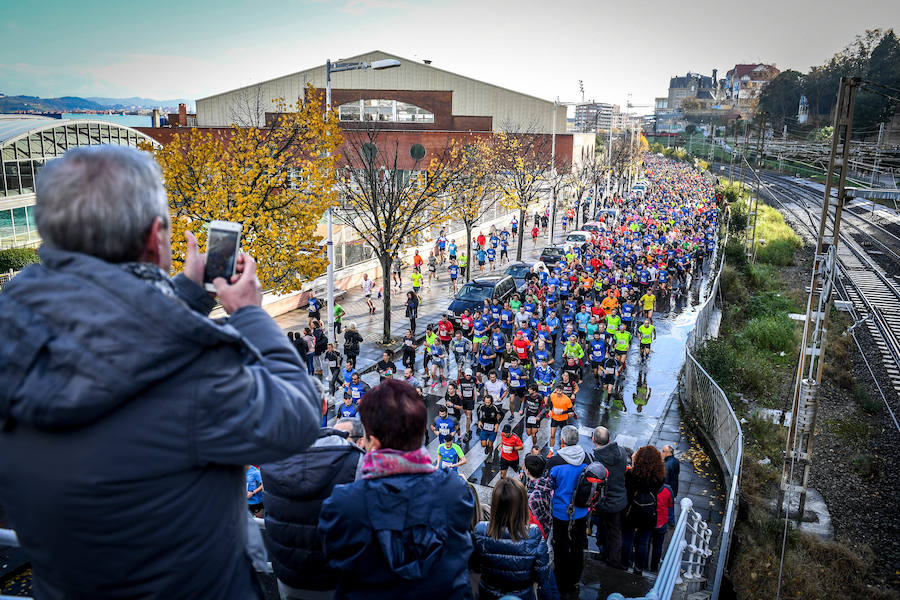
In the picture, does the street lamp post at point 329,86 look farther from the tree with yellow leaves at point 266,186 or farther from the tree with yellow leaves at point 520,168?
the tree with yellow leaves at point 520,168

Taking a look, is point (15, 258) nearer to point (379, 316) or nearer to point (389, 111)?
point (379, 316)

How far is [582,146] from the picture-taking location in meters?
57.9

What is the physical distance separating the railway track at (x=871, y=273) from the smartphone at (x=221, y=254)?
18.4 m

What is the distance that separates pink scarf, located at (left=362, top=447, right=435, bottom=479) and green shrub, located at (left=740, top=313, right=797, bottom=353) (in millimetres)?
21473

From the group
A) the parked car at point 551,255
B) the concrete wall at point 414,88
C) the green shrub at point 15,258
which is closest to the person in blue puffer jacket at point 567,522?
the green shrub at point 15,258

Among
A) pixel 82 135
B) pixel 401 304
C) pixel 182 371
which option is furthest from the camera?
pixel 82 135

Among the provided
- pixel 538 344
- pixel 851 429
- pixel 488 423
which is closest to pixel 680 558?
pixel 488 423

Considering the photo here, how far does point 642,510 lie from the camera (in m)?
Result: 8.04

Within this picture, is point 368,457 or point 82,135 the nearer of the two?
point 368,457

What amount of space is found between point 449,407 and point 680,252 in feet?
61.1

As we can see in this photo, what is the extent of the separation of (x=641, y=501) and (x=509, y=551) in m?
5.17

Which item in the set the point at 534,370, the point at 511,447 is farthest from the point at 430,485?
the point at 534,370

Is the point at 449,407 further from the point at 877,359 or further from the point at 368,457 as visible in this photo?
the point at 877,359

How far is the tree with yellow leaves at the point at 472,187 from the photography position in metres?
29.1
